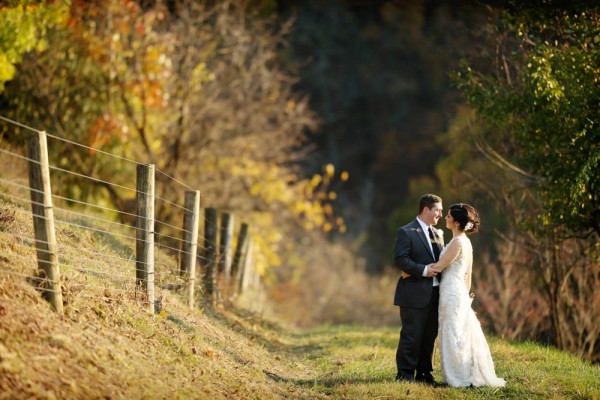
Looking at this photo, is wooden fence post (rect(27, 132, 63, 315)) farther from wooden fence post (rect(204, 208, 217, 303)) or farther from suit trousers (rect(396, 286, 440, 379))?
wooden fence post (rect(204, 208, 217, 303))

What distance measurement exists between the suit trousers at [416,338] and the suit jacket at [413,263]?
0.11 meters

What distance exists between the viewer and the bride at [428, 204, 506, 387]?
9.09 meters

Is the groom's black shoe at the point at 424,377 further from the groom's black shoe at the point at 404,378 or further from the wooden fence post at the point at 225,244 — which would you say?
the wooden fence post at the point at 225,244

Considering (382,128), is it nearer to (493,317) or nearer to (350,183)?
(350,183)

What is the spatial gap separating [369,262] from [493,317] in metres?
22.3

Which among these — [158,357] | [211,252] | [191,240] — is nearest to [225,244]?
[211,252]

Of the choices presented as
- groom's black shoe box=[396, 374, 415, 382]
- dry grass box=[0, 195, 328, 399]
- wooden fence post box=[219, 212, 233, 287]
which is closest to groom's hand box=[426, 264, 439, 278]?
groom's black shoe box=[396, 374, 415, 382]

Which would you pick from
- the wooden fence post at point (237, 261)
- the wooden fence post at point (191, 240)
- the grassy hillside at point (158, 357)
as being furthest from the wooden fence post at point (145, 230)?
the wooden fence post at point (237, 261)

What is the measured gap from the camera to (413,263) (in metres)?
9.17

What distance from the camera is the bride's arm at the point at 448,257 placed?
361 inches

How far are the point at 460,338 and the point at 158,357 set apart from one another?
3.33 metres

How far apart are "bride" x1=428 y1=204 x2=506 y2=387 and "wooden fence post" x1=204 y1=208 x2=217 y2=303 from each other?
5067mm

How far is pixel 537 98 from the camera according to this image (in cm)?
1129

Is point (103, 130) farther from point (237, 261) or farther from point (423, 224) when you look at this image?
point (423, 224)
